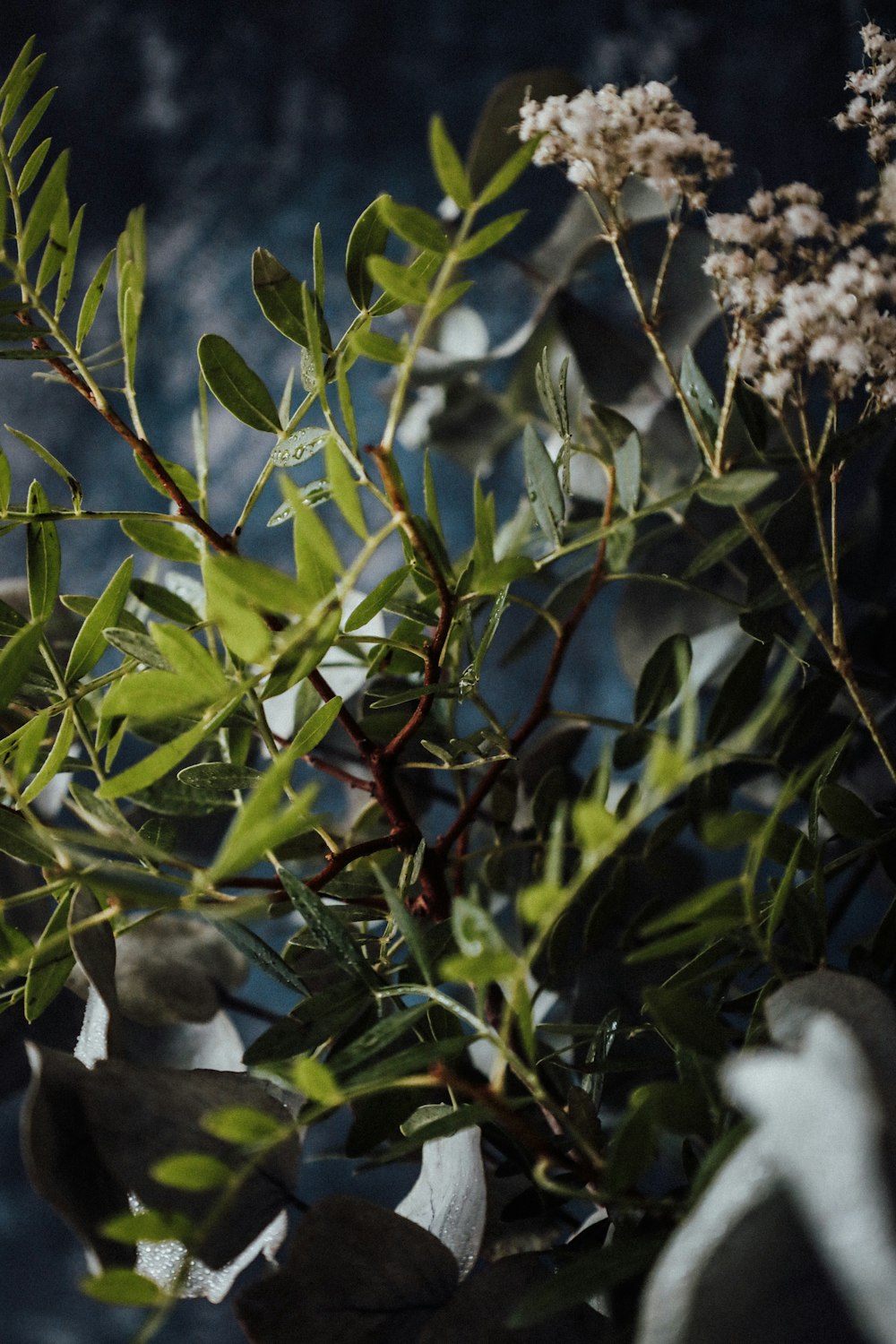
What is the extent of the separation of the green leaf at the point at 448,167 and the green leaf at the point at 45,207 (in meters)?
0.09

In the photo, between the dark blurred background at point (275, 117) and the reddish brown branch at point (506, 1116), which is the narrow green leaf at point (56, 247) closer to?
the reddish brown branch at point (506, 1116)

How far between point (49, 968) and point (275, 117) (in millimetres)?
490

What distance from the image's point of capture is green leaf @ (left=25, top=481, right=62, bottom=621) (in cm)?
24

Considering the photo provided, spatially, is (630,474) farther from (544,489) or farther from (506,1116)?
(506,1116)

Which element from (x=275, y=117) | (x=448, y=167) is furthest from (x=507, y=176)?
(x=275, y=117)

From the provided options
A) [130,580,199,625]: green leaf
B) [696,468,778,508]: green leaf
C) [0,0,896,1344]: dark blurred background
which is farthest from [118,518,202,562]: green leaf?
[0,0,896,1344]: dark blurred background

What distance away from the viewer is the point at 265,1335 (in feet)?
0.63

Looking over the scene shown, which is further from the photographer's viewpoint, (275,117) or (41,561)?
(275,117)

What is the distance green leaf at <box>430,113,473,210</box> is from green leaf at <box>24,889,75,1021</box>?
16cm

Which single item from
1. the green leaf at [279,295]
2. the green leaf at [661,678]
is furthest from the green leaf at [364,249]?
the green leaf at [661,678]

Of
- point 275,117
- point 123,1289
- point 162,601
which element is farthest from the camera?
point 275,117

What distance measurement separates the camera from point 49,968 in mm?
240

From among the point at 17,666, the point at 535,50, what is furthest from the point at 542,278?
the point at 17,666

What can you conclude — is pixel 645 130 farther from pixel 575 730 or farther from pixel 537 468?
pixel 575 730
